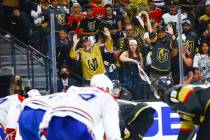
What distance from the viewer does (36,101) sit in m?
9.80

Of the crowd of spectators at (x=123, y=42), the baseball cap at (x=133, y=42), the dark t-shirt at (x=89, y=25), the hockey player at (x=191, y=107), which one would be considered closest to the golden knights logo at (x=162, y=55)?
the crowd of spectators at (x=123, y=42)

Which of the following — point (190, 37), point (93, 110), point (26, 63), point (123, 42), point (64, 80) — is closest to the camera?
point (93, 110)

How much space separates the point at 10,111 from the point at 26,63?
162 inches

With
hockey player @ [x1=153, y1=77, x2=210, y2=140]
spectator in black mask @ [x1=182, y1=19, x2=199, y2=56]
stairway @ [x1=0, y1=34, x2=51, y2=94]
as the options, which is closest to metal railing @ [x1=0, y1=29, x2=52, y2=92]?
stairway @ [x1=0, y1=34, x2=51, y2=94]

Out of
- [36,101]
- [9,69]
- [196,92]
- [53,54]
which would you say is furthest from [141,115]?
[9,69]

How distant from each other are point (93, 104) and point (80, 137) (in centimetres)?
40

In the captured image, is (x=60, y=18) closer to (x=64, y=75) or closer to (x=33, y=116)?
(x=64, y=75)

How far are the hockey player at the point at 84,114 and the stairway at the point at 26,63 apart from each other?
5306 mm

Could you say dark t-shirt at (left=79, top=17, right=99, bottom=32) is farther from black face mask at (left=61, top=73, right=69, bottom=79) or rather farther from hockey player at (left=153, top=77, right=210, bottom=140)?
hockey player at (left=153, top=77, right=210, bottom=140)

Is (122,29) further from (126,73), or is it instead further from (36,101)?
(36,101)

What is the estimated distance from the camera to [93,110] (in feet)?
28.0

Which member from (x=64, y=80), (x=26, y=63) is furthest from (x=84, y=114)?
(x=26, y=63)

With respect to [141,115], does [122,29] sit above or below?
above

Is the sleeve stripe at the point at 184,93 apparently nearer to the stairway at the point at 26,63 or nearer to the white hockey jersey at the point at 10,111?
the white hockey jersey at the point at 10,111
